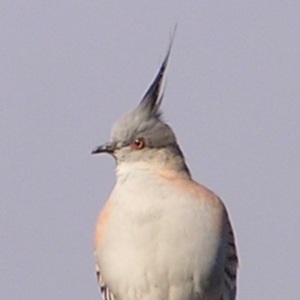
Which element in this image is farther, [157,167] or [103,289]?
[157,167]

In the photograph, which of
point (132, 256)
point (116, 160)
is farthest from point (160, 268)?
point (116, 160)

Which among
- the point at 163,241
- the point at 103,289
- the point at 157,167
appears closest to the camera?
the point at 163,241

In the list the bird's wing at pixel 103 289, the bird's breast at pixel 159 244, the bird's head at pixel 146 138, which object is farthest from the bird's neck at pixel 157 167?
the bird's wing at pixel 103 289

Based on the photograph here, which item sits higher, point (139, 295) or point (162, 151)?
point (162, 151)

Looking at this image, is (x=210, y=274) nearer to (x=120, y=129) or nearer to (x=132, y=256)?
(x=132, y=256)

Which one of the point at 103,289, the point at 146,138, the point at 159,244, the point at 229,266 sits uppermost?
the point at 146,138

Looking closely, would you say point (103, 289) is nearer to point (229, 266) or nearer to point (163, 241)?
point (163, 241)

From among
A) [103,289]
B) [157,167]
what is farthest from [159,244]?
[157,167]

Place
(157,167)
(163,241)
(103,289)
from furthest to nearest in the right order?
(157,167) → (103,289) → (163,241)
